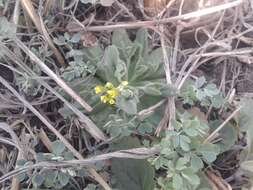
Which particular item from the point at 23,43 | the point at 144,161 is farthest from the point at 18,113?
the point at 144,161

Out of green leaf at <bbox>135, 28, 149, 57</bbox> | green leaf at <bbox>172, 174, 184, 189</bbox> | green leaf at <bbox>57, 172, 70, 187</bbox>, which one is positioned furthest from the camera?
green leaf at <bbox>135, 28, 149, 57</bbox>

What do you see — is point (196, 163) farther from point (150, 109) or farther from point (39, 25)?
point (39, 25)

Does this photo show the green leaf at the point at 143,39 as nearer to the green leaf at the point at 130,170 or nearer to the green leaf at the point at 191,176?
the green leaf at the point at 130,170

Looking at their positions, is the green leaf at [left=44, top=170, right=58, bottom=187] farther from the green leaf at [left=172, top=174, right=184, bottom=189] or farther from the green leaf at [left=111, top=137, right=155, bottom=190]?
the green leaf at [left=172, top=174, right=184, bottom=189]

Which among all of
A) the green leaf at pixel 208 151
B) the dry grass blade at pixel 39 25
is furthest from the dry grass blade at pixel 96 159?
the dry grass blade at pixel 39 25

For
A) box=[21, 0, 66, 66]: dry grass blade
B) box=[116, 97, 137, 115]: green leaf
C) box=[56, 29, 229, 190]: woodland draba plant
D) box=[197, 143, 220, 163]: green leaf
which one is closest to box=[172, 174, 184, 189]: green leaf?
box=[56, 29, 229, 190]: woodland draba plant
